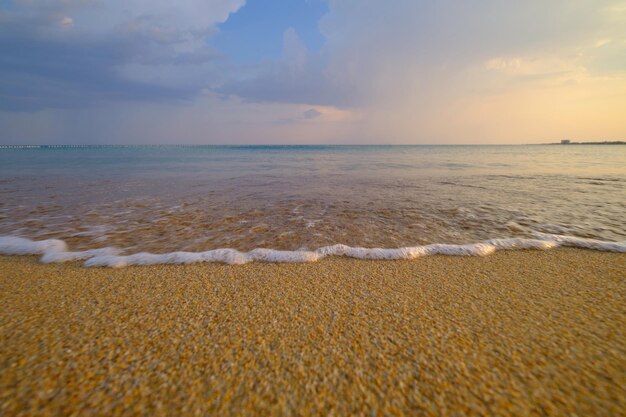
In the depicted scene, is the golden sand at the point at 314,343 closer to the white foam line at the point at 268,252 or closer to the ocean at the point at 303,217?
the white foam line at the point at 268,252

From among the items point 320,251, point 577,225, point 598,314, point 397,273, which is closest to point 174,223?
point 320,251

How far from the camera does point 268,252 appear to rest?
3344mm

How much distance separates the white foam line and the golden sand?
1.40 feet

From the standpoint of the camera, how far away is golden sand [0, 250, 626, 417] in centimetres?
126

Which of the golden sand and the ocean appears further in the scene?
the ocean

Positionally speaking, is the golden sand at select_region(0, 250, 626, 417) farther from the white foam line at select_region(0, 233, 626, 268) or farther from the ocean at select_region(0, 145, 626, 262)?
the ocean at select_region(0, 145, 626, 262)

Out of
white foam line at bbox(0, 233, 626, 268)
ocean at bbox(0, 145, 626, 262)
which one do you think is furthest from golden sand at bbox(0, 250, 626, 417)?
ocean at bbox(0, 145, 626, 262)

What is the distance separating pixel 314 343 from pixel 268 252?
6.01 ft

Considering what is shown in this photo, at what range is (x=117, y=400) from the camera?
4.12 feet

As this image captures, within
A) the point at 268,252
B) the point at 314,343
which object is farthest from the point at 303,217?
the point at 314,343

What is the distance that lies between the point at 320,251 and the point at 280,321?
1584 mm

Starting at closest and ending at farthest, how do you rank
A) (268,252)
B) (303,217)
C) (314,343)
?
(314,343) → (268,252) → (303,217)

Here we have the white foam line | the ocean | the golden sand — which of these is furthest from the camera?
the ocean

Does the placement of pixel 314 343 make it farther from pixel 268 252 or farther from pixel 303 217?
pixel 303 217
